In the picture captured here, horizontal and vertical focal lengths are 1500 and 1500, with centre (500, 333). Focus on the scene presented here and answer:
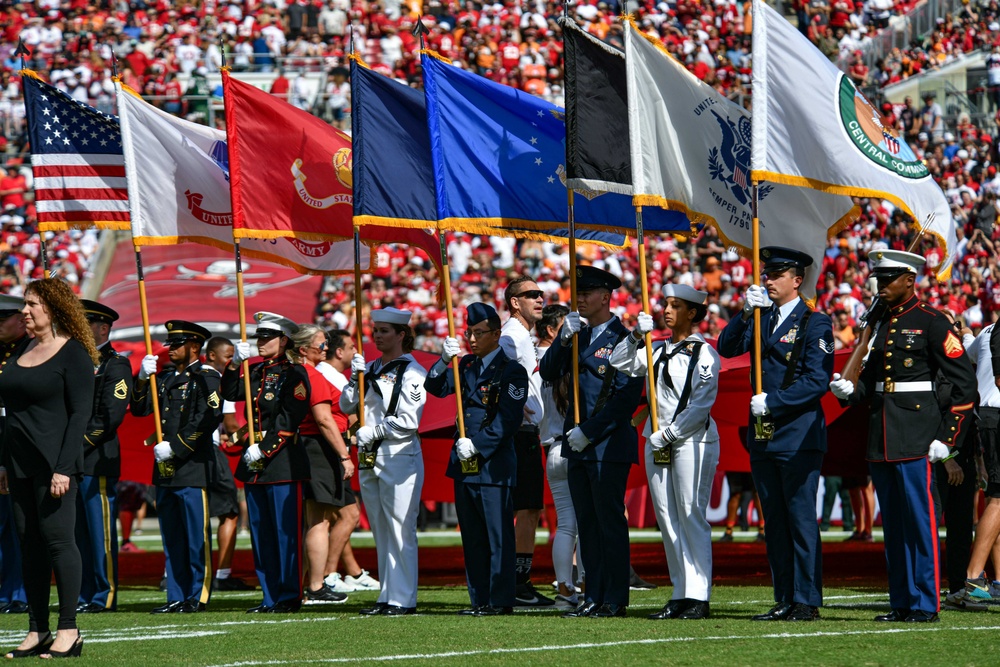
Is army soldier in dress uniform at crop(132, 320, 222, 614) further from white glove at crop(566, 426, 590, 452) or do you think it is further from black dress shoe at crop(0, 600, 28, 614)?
white glove at crop(566, 426, 590, 452)

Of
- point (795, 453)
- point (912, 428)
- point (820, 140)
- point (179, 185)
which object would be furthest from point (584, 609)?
point (179, 185)

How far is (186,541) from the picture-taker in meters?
9.92

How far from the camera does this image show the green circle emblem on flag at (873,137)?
858 centimetres

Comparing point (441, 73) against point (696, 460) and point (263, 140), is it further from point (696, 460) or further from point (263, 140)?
point (696, 460)

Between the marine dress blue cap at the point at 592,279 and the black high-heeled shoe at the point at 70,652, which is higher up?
the marine dress blue cap at the point at 592,279

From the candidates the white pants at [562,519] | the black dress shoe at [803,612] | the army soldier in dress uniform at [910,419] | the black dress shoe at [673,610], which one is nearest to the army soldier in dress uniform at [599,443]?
the black dress shoe at [673,610]

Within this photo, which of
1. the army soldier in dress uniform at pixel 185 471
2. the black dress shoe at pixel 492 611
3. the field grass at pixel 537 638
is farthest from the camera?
the army soldier in dress uniform at pixel 185 471

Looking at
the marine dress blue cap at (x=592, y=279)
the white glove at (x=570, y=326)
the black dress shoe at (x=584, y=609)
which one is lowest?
the black dress shoe at (x=584, y=609)

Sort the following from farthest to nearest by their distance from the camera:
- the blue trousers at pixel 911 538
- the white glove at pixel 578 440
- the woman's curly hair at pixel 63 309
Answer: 1. the white glove at pixel 578 440
2. the blue trousers at pixel 911 538
3. the woman's curly hair at pixel 63 309

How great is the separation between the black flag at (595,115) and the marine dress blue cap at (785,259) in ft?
3.86

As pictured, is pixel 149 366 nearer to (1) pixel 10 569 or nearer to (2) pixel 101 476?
(2) pixel 101 476

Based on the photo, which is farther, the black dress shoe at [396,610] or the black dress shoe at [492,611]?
the black dress shoe at [396,610]

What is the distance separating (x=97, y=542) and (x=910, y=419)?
5.41 metres

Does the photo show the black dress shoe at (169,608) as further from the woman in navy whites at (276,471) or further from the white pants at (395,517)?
the white pants at (395,517)
